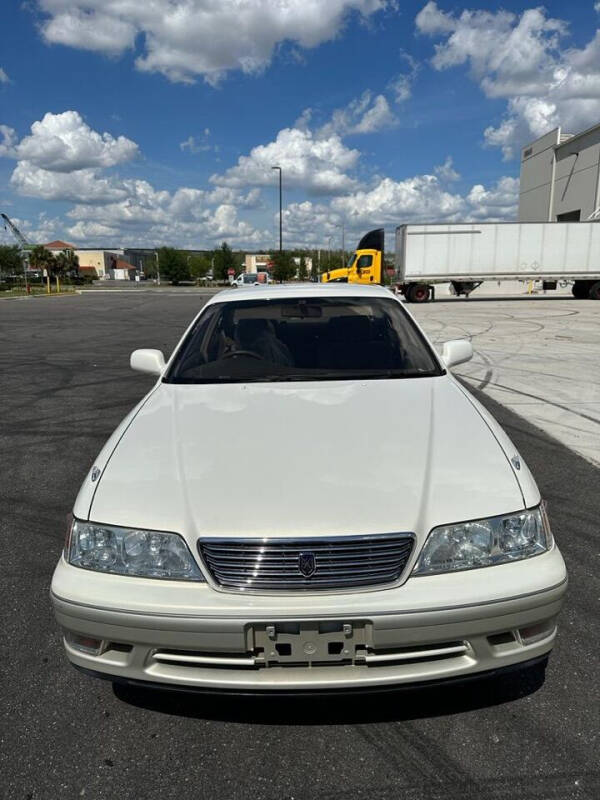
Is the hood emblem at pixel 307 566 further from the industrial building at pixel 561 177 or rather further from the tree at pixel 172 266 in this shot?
the tree at pixel 172 266

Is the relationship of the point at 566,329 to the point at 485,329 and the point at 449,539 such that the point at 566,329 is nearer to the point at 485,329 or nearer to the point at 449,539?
the point at 485,329

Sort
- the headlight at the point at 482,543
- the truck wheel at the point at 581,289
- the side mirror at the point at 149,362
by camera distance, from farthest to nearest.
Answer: the truck wheel at the point at 581,289, the side mirror at the point at 149,362, the headlight at the point at 482,543

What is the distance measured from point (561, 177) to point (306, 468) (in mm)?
41590

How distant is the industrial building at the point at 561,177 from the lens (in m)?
33.4

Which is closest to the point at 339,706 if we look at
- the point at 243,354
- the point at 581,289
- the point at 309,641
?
the point at 309,641

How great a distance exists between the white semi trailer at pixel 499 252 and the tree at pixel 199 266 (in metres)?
89.5

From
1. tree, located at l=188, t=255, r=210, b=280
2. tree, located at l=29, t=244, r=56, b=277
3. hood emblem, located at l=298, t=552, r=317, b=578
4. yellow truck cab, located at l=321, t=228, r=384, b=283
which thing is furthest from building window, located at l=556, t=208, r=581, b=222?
tree, located at l=188, t=255, r=210, b=280

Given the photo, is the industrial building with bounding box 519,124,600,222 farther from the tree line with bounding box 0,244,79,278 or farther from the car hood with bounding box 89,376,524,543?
the tree line with bounding box 0,244,79,278

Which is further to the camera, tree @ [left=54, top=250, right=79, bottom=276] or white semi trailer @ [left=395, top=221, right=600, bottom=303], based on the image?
tree @ [left=54, top=250, right=79, bottom=276]

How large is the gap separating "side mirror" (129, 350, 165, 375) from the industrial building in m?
34.1

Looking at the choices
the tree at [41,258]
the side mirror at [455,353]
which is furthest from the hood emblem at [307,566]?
the tree at [41,258]

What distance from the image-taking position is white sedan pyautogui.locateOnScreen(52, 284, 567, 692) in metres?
1.80

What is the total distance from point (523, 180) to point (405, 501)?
155 ft

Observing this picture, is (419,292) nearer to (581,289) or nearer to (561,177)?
(581,289)
